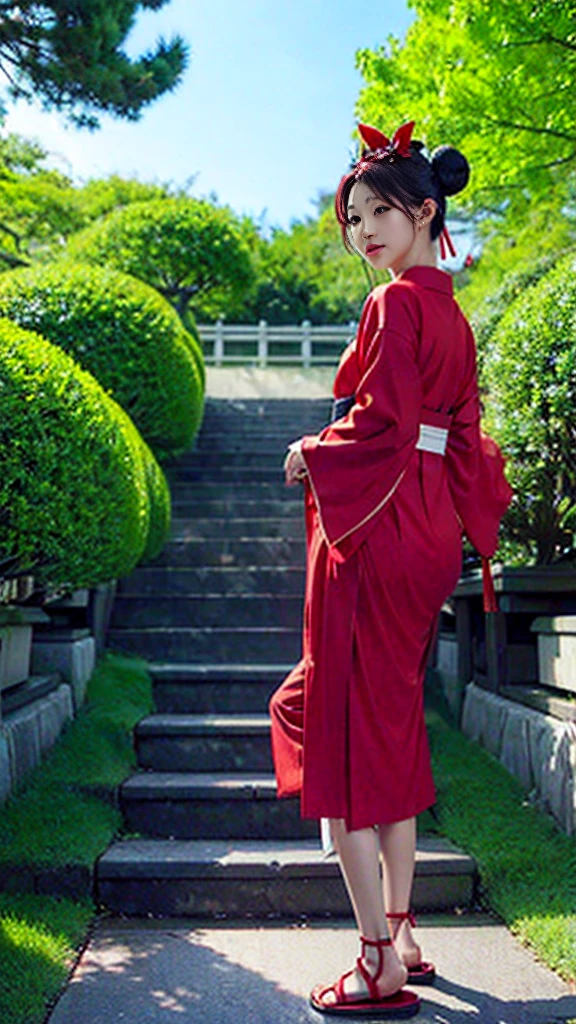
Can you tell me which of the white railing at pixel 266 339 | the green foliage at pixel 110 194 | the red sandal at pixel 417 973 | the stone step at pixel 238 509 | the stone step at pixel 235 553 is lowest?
the red sandal at pixel 417 973

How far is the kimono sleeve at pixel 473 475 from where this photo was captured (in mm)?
2441

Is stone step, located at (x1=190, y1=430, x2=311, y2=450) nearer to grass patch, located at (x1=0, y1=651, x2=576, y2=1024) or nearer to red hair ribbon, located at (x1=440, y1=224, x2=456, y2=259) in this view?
grass patch, located at (x1=0, y1=651, x2=576, y2=1024)

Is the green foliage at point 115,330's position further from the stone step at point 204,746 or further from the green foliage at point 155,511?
the stone step at point 204,746

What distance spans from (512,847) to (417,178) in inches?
77.0

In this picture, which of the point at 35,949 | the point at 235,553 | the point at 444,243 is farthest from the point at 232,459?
the point at 35,949

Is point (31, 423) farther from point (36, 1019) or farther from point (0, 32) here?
point (0, 32)

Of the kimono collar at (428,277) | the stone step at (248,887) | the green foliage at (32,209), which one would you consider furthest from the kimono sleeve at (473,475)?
the green foliage at (32,209)

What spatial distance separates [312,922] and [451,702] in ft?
5.62

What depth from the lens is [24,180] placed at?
905 centimetres

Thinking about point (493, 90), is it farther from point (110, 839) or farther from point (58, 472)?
point (110, 839)

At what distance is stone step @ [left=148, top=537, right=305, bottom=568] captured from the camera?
583 centimetres

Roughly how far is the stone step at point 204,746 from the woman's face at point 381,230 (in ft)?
6.49

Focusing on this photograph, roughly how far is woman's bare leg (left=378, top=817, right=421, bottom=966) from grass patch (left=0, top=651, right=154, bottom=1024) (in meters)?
0.81

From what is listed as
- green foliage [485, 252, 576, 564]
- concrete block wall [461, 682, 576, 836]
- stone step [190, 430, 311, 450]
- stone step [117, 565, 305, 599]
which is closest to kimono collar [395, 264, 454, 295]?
green foliage [485, 252, 576, 564]
